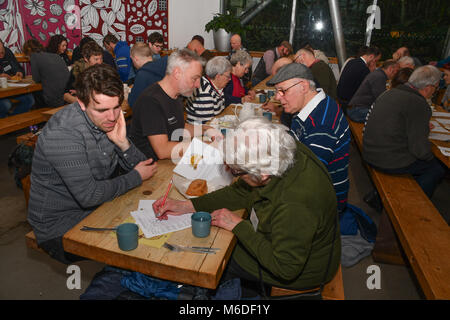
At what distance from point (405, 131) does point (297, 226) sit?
214 cm

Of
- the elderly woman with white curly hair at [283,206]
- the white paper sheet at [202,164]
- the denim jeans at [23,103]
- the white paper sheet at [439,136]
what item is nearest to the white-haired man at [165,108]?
the white paper sheet at [202,164]

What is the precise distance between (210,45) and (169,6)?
4.65ft

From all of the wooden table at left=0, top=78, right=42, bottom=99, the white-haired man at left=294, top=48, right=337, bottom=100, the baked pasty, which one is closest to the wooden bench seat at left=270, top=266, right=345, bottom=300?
the baked pasty

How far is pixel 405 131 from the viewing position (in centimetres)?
284

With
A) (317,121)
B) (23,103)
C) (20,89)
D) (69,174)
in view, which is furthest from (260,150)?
(23,103)

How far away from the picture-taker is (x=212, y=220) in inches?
59.3

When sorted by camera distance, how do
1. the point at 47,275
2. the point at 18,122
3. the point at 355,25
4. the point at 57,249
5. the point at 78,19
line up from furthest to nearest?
the point at 355,25 → the point at 78,19 → the point at 18,122 → the point at 47,275 → the point at 57,249

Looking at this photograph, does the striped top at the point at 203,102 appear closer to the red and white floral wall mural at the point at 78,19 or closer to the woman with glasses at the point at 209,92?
the woman with glasses at the point at 209,92

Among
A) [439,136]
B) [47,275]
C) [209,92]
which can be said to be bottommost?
[47,275]

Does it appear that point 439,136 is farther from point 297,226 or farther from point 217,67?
point 297,226

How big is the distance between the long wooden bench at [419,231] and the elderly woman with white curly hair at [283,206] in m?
0.68

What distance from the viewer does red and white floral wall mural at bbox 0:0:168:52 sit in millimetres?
7598

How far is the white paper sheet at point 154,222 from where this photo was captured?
1435mm
